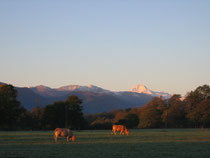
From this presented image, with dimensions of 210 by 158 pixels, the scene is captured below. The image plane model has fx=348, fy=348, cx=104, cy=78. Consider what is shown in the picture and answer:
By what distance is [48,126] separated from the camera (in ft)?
289

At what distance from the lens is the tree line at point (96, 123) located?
78.6m

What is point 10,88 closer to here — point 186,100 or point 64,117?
point 64,117

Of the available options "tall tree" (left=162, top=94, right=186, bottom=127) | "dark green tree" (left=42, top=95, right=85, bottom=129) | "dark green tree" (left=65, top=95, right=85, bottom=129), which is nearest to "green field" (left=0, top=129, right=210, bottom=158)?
"dark green tree" (left=42, top=95, right=85, bottom=129)

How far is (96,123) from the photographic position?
3920 inches

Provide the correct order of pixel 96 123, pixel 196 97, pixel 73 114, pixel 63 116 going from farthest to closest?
pixel 96 123 < pixel 196 97 < pixel 73 114 < pixel 63 116

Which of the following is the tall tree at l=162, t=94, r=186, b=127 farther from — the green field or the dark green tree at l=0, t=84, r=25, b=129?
the green field

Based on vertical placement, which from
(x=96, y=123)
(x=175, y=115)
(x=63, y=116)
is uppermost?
(x=175, y=115)

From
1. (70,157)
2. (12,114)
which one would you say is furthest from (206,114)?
(70,157)

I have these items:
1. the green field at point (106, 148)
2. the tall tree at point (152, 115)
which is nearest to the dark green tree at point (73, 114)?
the tall tree at point (152, 115)

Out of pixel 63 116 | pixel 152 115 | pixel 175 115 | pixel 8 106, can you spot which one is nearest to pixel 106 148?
pixel 8 106

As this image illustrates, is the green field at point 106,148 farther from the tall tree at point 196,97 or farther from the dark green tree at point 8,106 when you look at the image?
A: the tall tree at point 196,97

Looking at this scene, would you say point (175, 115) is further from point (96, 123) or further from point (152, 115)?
point (96, 123)

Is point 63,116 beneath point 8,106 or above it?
beneath

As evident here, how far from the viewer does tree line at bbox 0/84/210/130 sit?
258 feet
